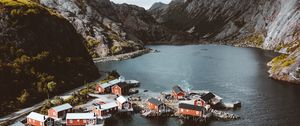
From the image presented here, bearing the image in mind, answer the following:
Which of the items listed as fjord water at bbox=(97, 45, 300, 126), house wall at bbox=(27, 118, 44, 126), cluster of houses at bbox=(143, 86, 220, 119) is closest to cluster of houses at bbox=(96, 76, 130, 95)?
fjord water at bbox=(97, 45, 300, 126)

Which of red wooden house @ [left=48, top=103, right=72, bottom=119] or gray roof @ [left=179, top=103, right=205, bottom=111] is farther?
gray roof @ [left=179, top=103, right=205, bottom=111]

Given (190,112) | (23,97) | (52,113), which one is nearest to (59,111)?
(52,113)

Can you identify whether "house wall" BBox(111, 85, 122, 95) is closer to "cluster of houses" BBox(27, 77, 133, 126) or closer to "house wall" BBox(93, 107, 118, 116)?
"cluster of houses" BBox(27, 77, 133, 126)

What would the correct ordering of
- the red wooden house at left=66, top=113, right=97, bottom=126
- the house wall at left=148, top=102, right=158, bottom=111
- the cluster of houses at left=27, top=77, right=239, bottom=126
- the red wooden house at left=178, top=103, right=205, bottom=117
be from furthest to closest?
the house wall at left=148, top=102, right=158, bottom=111 → the red wooden house at left=178, top=103, right=205, bottom=117 → the red wooden house at left=66, top=113, right=97, bottom=126 → the cluster of houses at left=27, top=77, right=239, bottom=126

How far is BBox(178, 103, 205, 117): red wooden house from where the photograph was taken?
10075 cm

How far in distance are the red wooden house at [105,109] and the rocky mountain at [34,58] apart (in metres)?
23.2

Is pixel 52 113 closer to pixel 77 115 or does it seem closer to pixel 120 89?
pixel 77 115

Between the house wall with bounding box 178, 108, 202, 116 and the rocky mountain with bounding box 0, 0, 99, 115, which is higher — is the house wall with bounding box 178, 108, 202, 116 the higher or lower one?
the lower one

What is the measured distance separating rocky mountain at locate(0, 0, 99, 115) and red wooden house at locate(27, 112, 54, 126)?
11.0m

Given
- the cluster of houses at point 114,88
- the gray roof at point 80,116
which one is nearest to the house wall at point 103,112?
the gray roof at point 80,116

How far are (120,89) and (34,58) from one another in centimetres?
3337

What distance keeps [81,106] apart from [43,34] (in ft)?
165

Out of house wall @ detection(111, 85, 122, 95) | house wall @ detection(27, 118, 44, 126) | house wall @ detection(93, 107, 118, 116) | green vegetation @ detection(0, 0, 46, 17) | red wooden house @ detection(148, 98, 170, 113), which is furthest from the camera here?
green vegetation @ detection(0, 0, 46, 17)

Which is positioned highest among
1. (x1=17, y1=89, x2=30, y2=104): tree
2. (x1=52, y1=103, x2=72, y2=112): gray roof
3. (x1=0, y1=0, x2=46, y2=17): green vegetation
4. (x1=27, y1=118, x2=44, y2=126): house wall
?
(x1=0, y1=0, x2=46, y2=17): green vegetation
